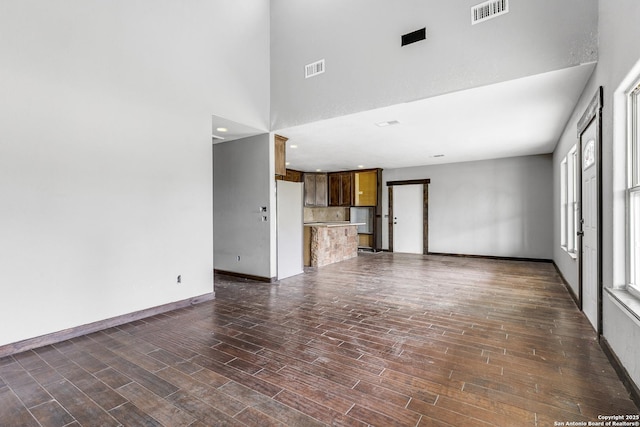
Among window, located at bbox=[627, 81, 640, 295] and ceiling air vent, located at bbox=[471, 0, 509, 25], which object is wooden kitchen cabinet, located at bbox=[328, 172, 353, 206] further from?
window, located at bbox=[627, 81, 640, 295]

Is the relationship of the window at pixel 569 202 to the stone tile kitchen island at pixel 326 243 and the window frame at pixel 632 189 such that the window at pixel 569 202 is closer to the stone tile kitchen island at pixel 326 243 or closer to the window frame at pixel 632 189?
the window frame at pixel 632 189

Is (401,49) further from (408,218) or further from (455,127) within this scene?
(408,218)

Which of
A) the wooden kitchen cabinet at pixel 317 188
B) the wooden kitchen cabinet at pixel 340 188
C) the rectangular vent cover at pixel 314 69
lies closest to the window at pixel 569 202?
the rectangular vent cover at pixel 314 69

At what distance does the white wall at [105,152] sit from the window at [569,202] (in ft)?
16.4

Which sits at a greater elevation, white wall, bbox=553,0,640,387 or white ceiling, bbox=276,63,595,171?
white ceiling, bbox=276,63,595,171

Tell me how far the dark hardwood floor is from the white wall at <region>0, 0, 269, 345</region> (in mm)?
448

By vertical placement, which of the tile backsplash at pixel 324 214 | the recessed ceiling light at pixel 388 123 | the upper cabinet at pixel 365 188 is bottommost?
the tile backsplash at pixel 324 214

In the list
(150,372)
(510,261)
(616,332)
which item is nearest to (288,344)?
(150,372)

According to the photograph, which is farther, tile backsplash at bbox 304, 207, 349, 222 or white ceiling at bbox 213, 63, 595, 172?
tile backsplash at bbox 304, 207, 349, 222

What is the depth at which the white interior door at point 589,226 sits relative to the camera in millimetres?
2934

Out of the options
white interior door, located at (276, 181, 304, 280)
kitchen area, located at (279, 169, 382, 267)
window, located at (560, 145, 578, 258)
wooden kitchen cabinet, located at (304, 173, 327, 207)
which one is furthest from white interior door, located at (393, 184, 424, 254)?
white interior door, located at (276, 181, 304, 280)

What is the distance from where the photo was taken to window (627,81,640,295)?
83.6 inches

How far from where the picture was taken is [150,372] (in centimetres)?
228

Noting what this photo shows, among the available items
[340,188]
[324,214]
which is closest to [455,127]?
[340,188]
